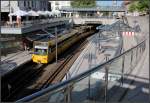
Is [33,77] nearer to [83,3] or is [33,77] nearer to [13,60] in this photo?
[13,60]

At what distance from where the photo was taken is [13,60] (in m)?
24.6

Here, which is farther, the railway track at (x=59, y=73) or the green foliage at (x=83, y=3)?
the green foliage at (x=83, y=3)

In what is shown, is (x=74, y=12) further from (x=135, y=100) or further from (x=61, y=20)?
(x=135, y=100)

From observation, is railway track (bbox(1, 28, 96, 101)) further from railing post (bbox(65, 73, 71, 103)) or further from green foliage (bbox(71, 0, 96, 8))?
green foliage (bbox(71, 0, 96, 8))

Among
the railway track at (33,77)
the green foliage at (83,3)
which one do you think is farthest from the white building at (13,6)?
the green foliage at (83,3)

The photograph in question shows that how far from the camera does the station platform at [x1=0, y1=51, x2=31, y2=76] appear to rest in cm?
2089

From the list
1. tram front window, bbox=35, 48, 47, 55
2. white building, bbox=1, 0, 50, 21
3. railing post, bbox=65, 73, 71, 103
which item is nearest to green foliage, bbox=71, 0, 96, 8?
white building, bbox=1, 0, 50, 21

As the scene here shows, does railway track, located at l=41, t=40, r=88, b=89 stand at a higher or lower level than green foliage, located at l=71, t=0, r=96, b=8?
lower

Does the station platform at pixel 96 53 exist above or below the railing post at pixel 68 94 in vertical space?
below

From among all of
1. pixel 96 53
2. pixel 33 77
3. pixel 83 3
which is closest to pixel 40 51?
pixel 33 77

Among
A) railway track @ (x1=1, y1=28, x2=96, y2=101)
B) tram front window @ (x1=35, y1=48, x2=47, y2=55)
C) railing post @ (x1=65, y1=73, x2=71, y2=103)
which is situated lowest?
railway track @ (x1=1, y1=28, x2=96, y2=101)

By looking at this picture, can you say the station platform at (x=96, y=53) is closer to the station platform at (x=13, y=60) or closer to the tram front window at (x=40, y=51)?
the tram front window at (x=40, y=51)

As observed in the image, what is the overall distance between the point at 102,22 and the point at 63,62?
113 feet

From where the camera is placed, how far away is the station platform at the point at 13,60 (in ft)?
68.5
